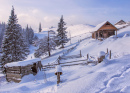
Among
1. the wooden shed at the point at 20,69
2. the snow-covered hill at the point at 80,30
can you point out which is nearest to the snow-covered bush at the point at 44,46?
the wooden shed at the point at 20,69

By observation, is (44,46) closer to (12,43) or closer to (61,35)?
(61,35)

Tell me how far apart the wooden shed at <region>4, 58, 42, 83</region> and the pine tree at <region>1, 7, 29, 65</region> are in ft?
19.3

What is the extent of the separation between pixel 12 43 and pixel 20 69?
891 cm

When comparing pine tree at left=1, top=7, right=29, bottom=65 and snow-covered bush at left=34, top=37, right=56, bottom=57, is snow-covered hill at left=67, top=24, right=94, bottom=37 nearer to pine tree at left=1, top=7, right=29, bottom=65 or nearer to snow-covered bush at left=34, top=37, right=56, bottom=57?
snow-covered bush at left=34, top=37, right=56, bottom=57

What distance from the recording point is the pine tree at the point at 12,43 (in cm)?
1814

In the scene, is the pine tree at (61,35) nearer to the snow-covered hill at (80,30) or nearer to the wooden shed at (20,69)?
the wooden shed at (20,69)

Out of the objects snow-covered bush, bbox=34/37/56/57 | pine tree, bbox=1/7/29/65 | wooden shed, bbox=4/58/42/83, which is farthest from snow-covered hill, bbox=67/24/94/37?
wooden shed, bbox=4/58/42/83

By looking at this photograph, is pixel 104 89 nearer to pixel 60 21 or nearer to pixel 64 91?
pixel 64 91

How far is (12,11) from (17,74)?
1353 cm

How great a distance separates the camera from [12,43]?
61.7 ft

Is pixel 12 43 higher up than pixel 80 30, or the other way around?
pixel 80 30

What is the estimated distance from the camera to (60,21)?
38250mm

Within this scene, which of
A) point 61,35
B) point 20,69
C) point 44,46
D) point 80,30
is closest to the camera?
point 20,69

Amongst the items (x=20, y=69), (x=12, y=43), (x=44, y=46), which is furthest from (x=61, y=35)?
(x=20, y=69)
